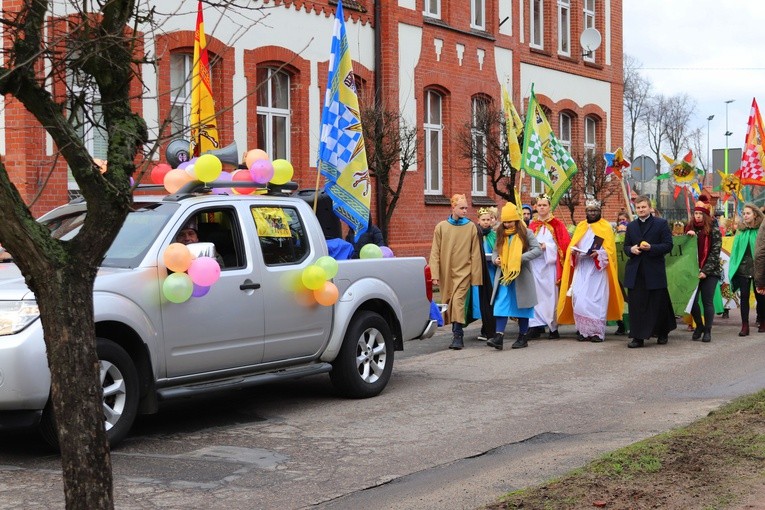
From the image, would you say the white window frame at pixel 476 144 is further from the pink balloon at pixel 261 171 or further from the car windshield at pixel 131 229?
the car windshield at pixel 131 229

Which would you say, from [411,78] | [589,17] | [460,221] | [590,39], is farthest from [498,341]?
[589,17]

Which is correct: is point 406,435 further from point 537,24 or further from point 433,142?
point 537,24

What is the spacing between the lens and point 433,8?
1003 inches

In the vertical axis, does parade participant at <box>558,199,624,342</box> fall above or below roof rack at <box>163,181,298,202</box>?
below

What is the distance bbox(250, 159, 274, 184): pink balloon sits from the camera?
9500mm

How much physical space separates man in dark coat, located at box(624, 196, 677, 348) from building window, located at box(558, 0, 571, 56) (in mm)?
17398

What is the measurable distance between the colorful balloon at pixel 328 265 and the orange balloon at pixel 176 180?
1264 millimetres

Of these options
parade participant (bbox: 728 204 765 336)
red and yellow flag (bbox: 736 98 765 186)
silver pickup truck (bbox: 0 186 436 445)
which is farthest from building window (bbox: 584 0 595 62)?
silver pickup truck (bbox: 0 186 436 445)

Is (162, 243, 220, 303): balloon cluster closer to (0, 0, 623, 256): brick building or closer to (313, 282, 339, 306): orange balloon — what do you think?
(313, 282, 339, 306): orange balloon

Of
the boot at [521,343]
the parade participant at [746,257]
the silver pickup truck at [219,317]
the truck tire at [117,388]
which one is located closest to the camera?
the silver pickup truck at [219,317]

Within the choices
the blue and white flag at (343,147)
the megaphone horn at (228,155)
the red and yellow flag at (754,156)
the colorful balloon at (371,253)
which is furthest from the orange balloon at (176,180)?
the red and yellow flag at (754,156)

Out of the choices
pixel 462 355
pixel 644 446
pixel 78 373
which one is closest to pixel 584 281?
pixel 462 355

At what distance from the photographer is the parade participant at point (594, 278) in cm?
1455

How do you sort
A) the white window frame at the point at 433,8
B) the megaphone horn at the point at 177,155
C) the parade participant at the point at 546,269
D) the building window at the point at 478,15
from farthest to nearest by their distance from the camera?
1. the building window at the point at 478,15
2. the white window frame at the point at 433,8
3. the parade participant at the point at 546,269
4. the megaphone horn at the point at 177,155
